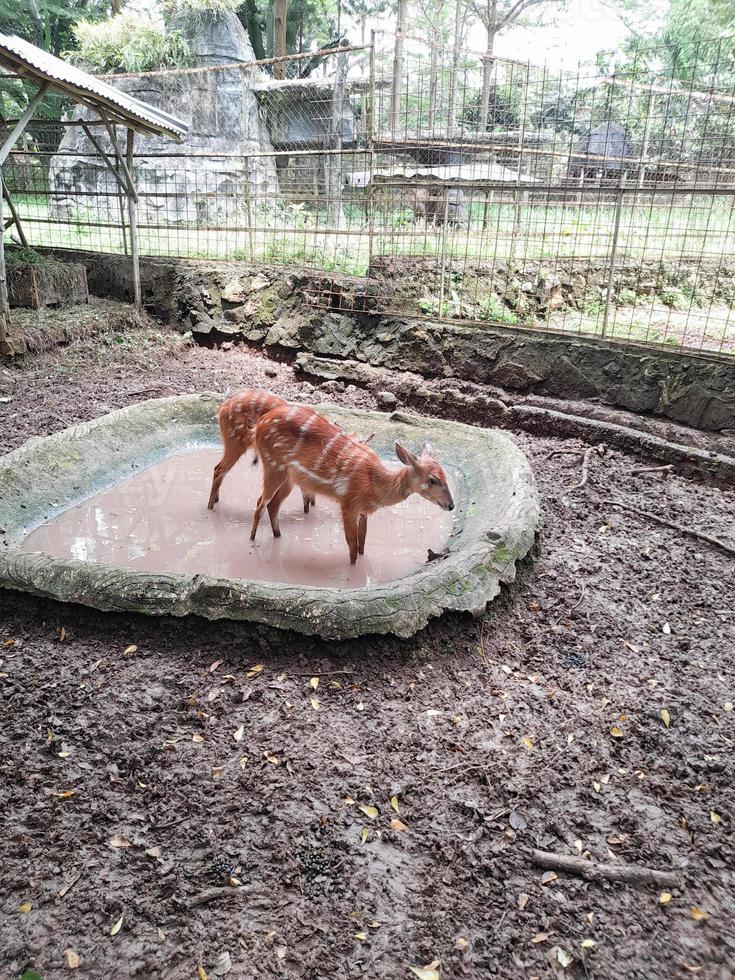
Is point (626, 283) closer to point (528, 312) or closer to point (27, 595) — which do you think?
point (528, 312)

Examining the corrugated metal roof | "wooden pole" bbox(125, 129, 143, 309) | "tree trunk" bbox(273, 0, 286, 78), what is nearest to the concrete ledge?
the corrugated metal roof

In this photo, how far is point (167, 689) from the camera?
10.1ft

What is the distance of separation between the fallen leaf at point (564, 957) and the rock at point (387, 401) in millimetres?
5702

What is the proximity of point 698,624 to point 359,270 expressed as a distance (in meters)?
6.94

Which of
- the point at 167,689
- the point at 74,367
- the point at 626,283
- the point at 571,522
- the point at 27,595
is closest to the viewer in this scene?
the point at 167,689

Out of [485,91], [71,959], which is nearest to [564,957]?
[71,959]

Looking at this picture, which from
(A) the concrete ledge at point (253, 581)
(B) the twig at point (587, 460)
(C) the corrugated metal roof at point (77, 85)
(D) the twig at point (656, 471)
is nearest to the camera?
(A) the concrete ledge at point (253, 581)

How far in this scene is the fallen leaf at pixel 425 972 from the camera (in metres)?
1.96

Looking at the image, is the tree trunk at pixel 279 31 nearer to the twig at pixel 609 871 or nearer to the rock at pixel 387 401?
the rock at pixel 387 401

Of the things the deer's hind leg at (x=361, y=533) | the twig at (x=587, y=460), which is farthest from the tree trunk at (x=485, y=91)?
the deer's hind leg at (x=361, y=533)

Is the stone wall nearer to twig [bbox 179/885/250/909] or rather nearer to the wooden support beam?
the wooden support beam

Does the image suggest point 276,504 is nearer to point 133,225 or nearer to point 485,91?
point 133,225

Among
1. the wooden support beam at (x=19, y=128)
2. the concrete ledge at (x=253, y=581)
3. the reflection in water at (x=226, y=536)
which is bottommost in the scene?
the reflection in water at (x=226, y=536)

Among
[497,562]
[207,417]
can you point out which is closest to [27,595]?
[497,562]
